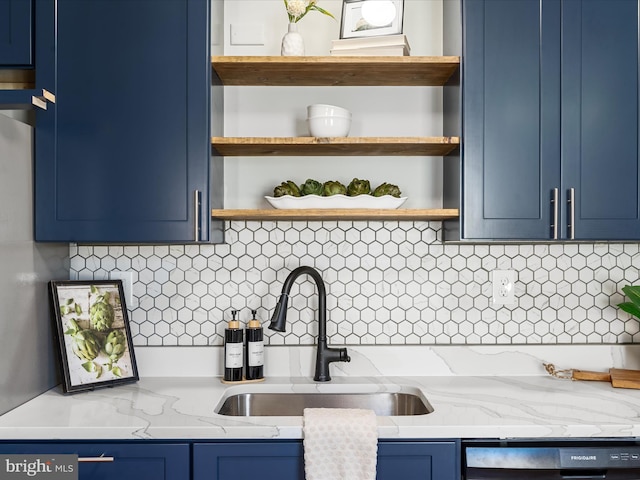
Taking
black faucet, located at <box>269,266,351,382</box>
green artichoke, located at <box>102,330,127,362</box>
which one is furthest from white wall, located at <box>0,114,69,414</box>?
black faucet, located at <box>269,266,351,382</box>

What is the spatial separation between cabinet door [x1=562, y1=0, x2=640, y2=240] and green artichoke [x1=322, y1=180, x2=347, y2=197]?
753mm

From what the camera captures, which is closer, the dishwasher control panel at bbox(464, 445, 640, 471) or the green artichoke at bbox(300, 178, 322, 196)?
the dishwasher control panel at bbox(464, 445, 640, 471)

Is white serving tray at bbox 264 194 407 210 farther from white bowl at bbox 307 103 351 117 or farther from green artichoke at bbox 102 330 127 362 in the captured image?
green artichoke at bbox 102 330 127 362

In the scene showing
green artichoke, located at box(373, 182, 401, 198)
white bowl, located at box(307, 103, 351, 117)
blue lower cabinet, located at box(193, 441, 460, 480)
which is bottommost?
blue lower cabinet, located at box(193, 441, 460, 480)

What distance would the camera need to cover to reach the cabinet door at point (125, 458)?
1.66 metres

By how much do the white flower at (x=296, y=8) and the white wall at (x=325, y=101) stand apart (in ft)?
0.62

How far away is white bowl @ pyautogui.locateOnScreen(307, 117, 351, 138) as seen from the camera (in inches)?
84.0

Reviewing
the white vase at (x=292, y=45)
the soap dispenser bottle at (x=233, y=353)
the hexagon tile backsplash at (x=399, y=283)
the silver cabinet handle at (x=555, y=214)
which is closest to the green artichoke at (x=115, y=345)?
the hexagon tile backsplash at (x=399, y=283)

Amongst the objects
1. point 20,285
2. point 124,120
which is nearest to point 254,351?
point 20,285

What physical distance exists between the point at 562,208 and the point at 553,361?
26.1 inches

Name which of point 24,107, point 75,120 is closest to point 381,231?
point 75,120

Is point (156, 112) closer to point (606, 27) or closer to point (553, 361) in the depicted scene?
point (606, 27)

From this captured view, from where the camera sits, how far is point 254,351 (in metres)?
2.22

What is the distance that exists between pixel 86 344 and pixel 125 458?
1.80ft
